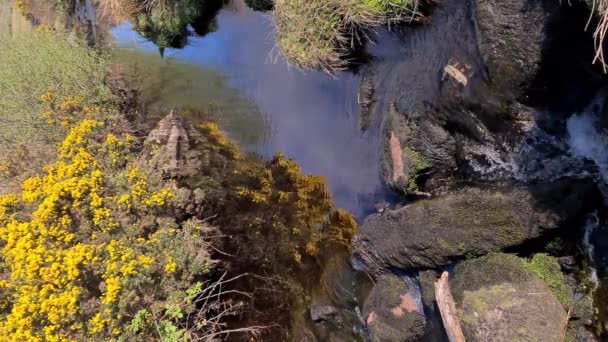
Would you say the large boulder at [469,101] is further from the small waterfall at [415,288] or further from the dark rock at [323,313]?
the dark rock at [323,313]

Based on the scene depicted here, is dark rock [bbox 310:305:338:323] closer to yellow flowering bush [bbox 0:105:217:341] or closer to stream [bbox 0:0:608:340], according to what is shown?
stream [bbox 0:0:608:340]

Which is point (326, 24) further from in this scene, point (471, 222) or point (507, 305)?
point (507, 305)

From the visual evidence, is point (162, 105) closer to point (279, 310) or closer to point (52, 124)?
point (52, 124)

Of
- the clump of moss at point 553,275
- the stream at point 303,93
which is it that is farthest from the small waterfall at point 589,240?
the stream at point 303,93

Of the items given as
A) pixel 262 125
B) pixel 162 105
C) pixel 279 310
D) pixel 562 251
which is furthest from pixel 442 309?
pixel 162 105

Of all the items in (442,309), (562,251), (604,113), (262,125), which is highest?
(604,113)
